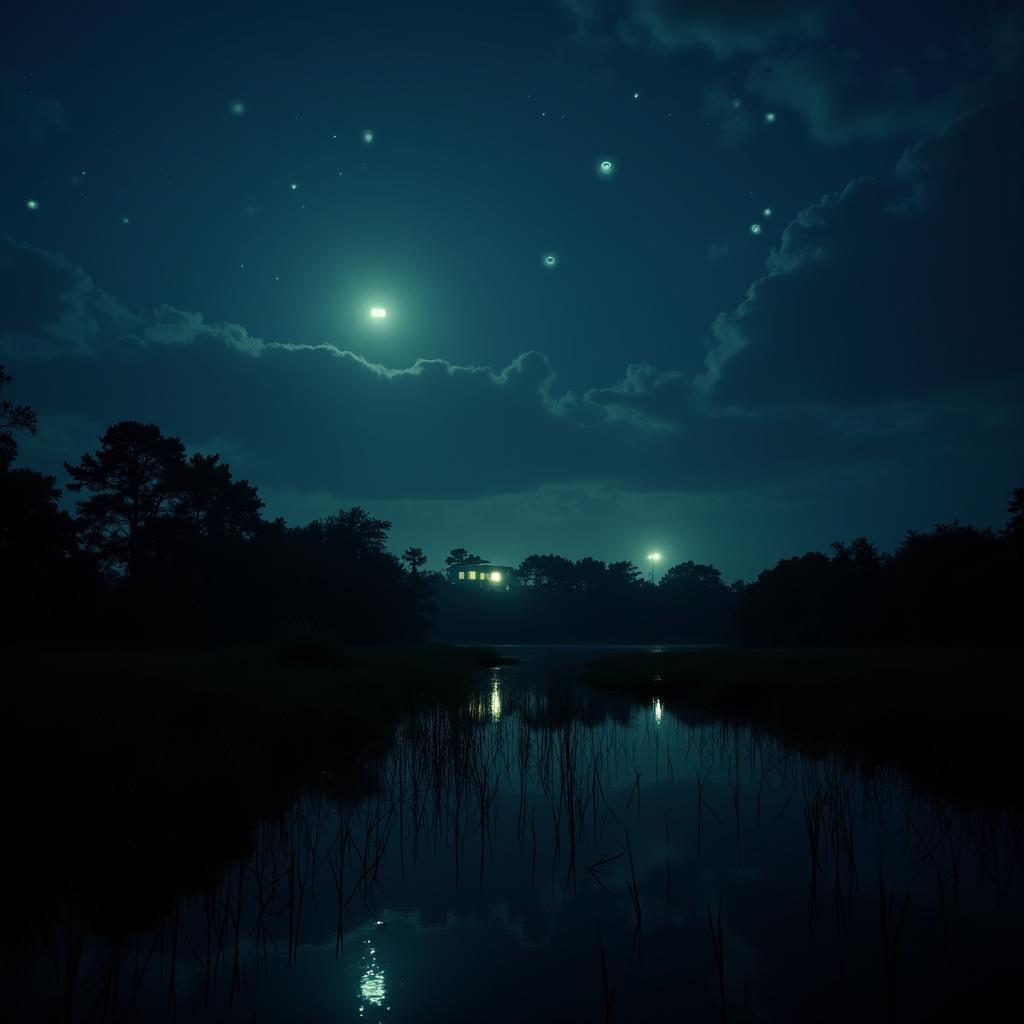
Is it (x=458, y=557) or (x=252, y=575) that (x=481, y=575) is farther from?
(x=252, y=575)

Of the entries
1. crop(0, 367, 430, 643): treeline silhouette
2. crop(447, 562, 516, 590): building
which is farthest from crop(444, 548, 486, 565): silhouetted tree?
crop(0, 367, 430, 643): treeline silhouette

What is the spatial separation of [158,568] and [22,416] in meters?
15.0

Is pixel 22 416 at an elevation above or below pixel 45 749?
above

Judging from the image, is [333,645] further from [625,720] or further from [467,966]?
[467,966]

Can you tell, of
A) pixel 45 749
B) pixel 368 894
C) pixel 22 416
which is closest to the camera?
pixel 368 894

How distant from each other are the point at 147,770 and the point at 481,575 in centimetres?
15529

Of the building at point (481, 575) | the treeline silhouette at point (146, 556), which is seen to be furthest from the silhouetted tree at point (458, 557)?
the treeline silhouette at point (146, 556)

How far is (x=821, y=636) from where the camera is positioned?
6391cm

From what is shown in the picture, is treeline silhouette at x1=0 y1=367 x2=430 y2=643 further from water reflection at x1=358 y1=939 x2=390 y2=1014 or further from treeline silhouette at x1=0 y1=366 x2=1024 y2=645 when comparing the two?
water reflection at x1=358 y1=939 x2=390 y2=1014

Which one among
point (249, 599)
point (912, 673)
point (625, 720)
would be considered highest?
point (249, 599)

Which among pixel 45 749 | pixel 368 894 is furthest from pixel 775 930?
pixel 45 749

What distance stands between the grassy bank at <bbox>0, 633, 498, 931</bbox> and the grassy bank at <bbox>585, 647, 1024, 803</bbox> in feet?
32.0

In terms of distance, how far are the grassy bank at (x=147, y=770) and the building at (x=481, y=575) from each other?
14418 centimetres

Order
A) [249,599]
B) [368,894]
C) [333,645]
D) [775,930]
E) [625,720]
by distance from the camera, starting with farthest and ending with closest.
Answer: [249,599] < [333,645] < [625,720] < [368,894] < [775,930]
